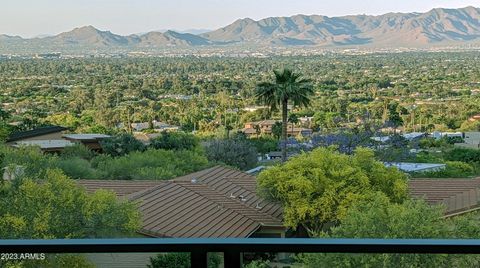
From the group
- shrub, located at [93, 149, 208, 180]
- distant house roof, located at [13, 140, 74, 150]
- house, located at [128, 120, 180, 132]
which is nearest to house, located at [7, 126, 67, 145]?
distant house roof, located at [13, 140, 74, 150]

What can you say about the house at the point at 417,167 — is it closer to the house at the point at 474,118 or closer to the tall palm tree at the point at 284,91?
the tall palm tree at the point at 284,91

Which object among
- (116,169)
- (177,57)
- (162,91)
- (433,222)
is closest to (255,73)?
(162,91)

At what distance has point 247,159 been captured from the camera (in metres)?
28.8

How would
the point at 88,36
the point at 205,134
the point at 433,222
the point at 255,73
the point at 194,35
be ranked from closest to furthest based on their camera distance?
the point at 433,222 < the point at 205,134 < the point at 255,73 < the point at 88,36 < the point at 194,35

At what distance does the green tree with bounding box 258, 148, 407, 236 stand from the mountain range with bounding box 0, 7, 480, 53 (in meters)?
98.6

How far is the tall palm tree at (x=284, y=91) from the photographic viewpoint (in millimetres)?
25734

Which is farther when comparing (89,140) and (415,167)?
(89,140)

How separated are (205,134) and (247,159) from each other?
39.3 ft

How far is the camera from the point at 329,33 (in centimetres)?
12325

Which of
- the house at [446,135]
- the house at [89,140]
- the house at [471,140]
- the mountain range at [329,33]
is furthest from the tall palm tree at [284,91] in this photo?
the mountain range at [329,33]

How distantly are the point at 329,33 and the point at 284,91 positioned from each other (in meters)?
99.5

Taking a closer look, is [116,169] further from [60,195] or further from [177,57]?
[177,57]

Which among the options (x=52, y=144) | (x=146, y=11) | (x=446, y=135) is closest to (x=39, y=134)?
(x=52, y=144)

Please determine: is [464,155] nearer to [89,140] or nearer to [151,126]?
[89,140]
